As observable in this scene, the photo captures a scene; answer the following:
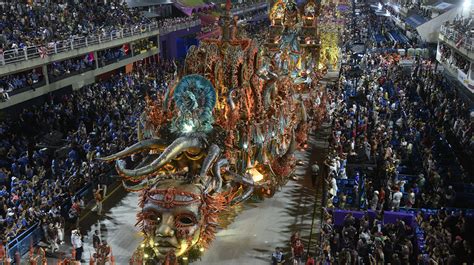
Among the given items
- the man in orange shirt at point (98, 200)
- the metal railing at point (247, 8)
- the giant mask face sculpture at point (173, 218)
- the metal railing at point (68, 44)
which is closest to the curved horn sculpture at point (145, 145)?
the giant mask face sculpture at point (173, 218)

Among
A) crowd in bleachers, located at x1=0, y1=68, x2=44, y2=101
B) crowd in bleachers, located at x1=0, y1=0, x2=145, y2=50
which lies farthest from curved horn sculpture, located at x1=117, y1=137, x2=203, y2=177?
crowd in bleachers, located at x1=0, y1=0, x2=145, y2=50

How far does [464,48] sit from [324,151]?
11.3m

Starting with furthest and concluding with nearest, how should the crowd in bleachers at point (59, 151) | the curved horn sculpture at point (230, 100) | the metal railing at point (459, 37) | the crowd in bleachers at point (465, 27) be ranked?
the crowd in bleachers at point (465, 27)
the metal railing at point (459, 37)
the crowd in bleachers at point (59, 151)
the curved horn sculpture at point (230, 100)

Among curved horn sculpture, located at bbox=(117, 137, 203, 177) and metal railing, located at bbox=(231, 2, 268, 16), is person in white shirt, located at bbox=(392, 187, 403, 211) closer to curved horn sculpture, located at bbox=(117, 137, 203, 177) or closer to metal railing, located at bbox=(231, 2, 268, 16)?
curved horn sculpture, located at bbox=(117, 137, 203, 177)

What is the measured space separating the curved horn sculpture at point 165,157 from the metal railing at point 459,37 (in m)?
18.7

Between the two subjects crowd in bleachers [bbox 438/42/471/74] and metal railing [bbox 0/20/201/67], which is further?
crowd in bleachers [bbox 438/42/471/74]

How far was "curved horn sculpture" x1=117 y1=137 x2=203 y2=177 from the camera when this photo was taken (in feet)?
37.2

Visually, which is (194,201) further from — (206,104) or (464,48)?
(464,48)

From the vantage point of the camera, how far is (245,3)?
71.7 meters

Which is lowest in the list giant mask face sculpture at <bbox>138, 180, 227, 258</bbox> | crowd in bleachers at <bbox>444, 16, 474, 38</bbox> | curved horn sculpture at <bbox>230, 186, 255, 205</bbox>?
curved horn sculpture at <bbox>230, 186, 255, 205</bbox>

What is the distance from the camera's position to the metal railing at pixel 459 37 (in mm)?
25616

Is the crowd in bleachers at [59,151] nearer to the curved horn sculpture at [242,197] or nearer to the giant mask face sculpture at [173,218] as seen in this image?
the giant mask face sculpture at [173,218]

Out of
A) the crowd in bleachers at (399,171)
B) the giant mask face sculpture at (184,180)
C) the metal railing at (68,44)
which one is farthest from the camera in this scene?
the metal railing at (68,44)

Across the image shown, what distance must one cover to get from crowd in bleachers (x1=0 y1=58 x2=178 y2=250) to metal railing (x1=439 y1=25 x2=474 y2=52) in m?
17.0
